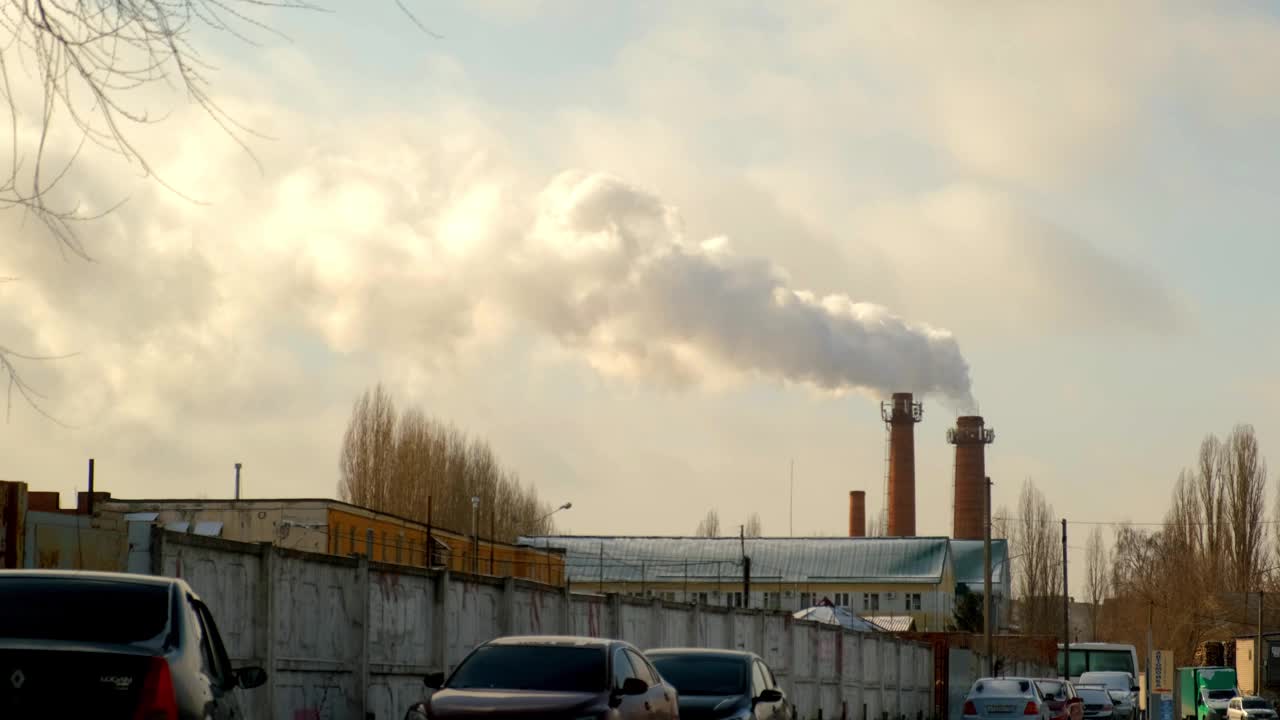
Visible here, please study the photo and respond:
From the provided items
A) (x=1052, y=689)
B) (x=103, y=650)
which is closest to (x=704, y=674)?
(x=103, y=650)

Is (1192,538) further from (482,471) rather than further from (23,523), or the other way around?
(23,523)

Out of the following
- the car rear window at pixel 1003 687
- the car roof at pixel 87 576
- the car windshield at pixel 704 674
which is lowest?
the car rear window at pixel 1003 687

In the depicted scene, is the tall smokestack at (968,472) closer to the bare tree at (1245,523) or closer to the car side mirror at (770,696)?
the bare tree at (1245,523)

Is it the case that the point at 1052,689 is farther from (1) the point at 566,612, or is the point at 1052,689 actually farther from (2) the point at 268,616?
(2) the point at 268,616

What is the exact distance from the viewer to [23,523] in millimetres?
14984

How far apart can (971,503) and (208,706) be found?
365ft

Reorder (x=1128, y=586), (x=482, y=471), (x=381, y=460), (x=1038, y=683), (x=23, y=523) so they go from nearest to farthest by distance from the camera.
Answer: (x=23, y=523)
(x=1038, y=683)
(x=381, y=460)
(x=482, y=471)
(x=1128, y=586)

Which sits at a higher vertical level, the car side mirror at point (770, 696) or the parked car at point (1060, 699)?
the car side mirror at point (770, 696)

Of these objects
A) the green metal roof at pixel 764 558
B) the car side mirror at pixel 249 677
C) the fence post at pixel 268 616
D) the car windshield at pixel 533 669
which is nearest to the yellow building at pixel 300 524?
the green metal roof at pixel 764 558

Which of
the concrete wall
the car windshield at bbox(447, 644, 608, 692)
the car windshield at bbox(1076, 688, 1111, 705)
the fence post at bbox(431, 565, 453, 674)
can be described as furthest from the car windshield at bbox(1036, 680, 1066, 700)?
the car windshield at bbox(447, 644, 608, 692)

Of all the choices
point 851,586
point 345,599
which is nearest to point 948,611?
point 851,586

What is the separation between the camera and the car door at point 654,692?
1622 cm

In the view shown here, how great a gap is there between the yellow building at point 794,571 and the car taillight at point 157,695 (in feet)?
327

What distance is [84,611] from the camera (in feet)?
29.3
